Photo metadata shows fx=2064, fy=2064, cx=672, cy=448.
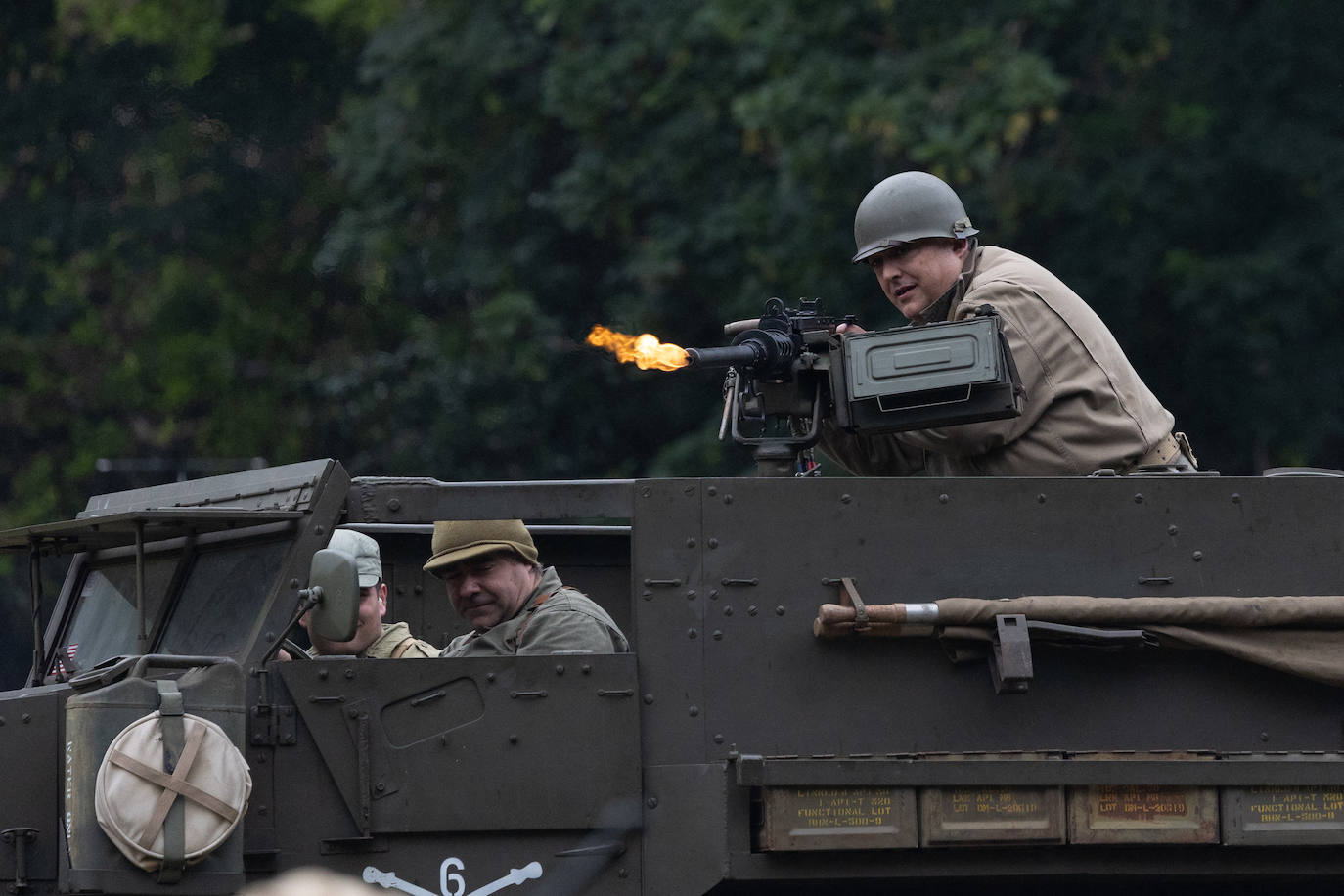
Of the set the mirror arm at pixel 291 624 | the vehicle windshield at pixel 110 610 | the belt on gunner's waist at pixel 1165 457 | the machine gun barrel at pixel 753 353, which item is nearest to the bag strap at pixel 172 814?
the mirror arm at pixel 291 624

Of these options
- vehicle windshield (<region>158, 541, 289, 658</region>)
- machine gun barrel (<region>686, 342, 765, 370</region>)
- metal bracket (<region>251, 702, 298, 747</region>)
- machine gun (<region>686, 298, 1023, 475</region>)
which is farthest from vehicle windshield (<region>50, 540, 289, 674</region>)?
machine gun (<region>686, 298, 1023, 475</region>)

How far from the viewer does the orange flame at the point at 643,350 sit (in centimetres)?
555

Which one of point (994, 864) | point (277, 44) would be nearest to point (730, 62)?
point (277, 44)

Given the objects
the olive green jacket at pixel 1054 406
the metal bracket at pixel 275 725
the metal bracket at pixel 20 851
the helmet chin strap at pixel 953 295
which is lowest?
the metal bracket at pixel 20 851

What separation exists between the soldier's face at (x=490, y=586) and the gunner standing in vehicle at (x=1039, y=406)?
100cm

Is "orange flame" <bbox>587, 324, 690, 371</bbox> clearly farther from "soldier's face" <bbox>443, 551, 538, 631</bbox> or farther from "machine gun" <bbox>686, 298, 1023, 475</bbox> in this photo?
"soldier's face" <bbox>443, 551, 538, 631</bbox>

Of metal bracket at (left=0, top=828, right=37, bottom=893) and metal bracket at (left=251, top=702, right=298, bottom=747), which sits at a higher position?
metal bracket at (left=251, top=702, right=298, bottom=747)

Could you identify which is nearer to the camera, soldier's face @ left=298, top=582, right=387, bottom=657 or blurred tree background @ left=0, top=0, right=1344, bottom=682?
soldier's face @ left=298, top=582, right=387, bottom=657

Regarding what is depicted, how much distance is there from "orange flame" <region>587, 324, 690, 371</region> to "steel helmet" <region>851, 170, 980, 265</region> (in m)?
0.91

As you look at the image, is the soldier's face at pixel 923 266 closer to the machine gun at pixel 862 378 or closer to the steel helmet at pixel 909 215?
the steel helmet at pixel 909 215

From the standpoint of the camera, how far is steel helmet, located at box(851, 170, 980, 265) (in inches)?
248

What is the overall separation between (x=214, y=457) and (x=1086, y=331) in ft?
45.4

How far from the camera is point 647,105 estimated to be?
16938mm

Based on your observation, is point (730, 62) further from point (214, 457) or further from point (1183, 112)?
point (214, 457)
